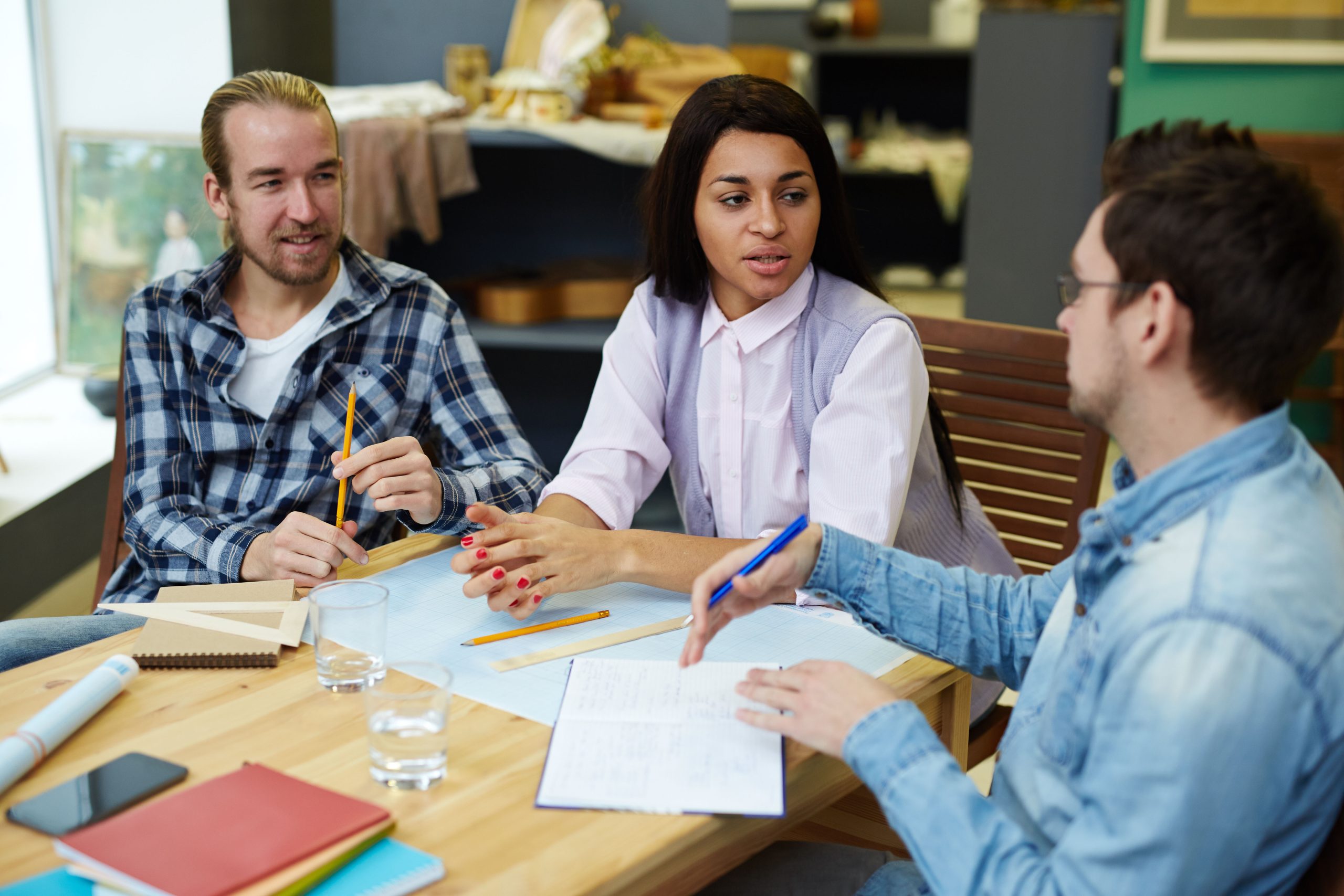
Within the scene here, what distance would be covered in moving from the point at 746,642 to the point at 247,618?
1.79 feet

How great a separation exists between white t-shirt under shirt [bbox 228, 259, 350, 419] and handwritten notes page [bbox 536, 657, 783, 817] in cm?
85

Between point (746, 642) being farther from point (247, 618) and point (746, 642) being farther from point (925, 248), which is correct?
point (925, 248)

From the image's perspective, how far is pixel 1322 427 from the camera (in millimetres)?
4547

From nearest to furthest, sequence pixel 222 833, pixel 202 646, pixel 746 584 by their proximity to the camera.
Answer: pixel 222 833 < pixel 746 584 < pixel 202 646

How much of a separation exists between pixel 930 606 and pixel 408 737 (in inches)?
21.5

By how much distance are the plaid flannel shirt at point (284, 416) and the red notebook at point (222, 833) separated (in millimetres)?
766

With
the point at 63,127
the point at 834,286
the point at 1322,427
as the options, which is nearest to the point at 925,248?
the point at 1322,427

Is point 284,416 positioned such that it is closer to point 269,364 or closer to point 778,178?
point 269,364

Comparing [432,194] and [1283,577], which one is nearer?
[1283,577]

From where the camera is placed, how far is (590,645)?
1.34m

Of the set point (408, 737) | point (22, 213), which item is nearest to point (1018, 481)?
point (408, 737)

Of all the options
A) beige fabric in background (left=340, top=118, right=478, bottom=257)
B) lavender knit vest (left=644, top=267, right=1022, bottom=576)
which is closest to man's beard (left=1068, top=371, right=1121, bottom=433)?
lavender knit vest (left=644, top=267, right=1022, bottom=576)

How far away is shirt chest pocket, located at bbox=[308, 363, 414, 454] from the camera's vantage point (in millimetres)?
1893

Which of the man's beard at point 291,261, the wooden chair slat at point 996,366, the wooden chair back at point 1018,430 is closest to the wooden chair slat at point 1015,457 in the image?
the wooden chair back at point 1018,430
